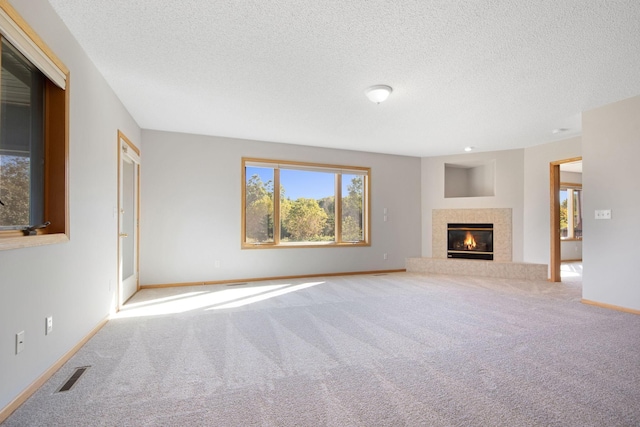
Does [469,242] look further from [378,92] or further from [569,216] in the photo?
[378,92]

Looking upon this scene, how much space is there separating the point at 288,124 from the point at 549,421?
4.10 metres

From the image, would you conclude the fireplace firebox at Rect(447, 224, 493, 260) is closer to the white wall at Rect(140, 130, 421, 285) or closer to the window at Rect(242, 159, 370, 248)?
the window at Rect(242, 159, 370, 248)

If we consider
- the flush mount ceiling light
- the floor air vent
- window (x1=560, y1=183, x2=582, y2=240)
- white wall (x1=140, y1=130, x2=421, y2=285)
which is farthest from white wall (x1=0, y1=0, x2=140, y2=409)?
window (x1=560, y1=183, x2=582, y2=240)

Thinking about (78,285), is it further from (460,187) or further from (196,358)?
Result: (460,187)

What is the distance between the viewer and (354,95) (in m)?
3.48

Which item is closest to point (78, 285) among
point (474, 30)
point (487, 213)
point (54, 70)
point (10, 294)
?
point (10, 294)

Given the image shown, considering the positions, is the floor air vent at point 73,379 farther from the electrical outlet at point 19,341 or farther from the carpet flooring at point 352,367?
the electrical outlet at point 19,341

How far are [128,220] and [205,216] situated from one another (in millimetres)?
1092

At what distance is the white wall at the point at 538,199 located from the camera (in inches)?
217

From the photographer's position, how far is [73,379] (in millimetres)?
2037

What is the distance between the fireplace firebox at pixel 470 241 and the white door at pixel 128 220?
18.7ft

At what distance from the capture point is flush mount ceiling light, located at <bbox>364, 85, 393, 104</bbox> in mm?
3191

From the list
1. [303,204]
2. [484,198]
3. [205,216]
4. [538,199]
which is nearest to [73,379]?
[205,216]

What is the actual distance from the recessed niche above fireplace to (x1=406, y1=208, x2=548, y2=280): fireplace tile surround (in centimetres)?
48
